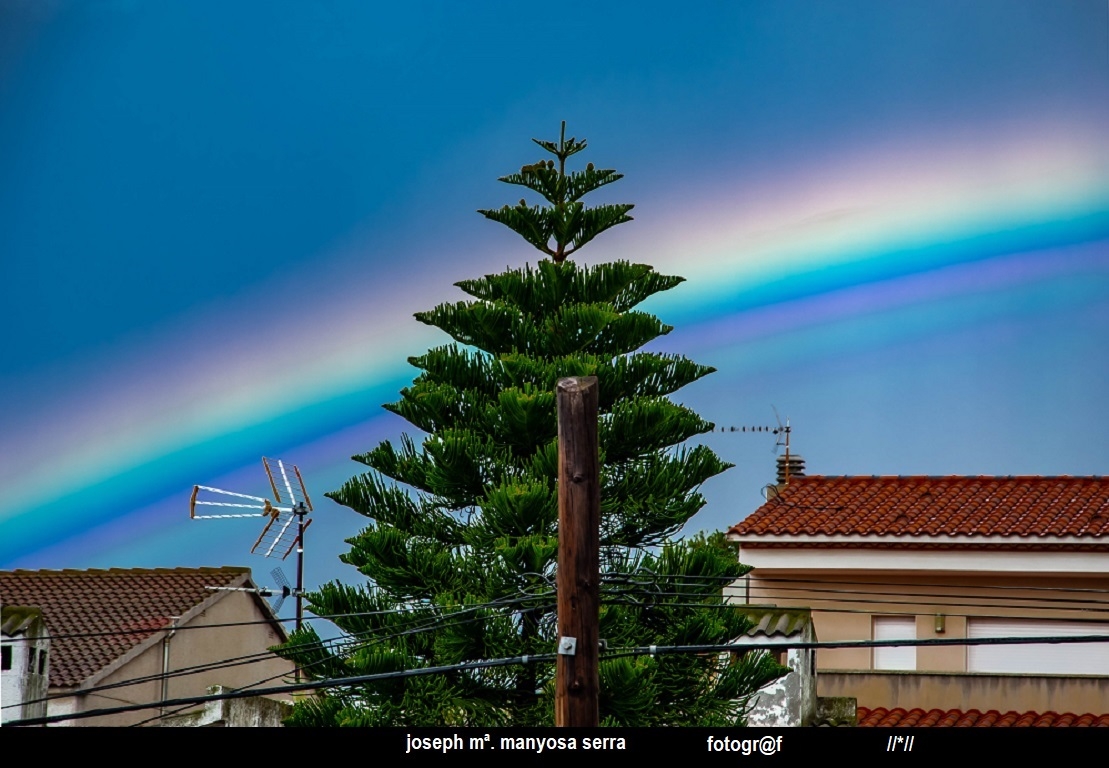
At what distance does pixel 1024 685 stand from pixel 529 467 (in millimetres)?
7338

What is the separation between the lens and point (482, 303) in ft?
58.3

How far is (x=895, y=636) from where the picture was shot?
22.3 metres

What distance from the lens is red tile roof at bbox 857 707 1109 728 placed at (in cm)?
1847

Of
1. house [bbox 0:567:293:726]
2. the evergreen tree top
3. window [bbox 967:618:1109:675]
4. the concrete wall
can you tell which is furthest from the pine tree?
house [bbox 0:567:293:726]

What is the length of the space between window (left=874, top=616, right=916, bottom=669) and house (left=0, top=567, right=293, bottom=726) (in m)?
13.5

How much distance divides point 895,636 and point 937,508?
1865 millimetres

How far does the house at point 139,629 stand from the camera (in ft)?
105

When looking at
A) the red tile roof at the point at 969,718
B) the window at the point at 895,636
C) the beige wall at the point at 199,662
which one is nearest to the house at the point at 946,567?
the window at the point at 895,636

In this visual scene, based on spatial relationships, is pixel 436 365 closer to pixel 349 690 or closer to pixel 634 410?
pixel 634 410

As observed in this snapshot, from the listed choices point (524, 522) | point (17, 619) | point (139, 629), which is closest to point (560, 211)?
point (524, 522)

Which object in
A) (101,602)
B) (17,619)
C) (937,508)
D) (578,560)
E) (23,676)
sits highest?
(937,508)

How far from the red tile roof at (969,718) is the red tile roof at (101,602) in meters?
17.2

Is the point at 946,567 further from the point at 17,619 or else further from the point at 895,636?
the point at 17,619
